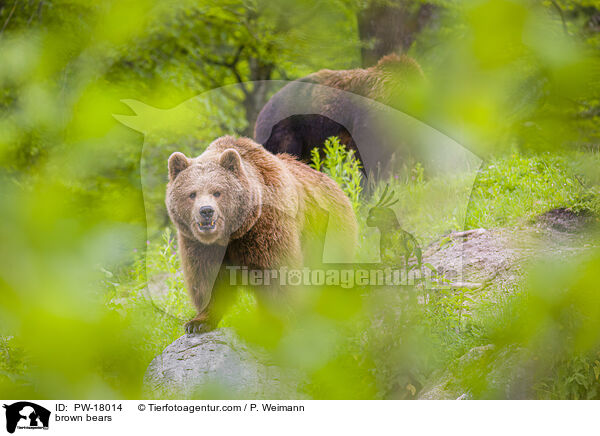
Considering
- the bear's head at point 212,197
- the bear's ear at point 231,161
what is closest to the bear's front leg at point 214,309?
the bear's head at point 212,197

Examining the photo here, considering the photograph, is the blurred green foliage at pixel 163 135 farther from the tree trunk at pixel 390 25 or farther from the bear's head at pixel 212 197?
the bear's head at pixel 212 197

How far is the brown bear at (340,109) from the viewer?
8.39 ft

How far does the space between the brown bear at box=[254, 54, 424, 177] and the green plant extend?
0.14 ft

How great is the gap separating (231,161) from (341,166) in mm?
755

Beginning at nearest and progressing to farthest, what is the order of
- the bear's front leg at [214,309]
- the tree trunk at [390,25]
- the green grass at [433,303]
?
1. the green grass at [433,303]
2. the bear's front leg at [214,309]
3. the tree trunk at [390,25]

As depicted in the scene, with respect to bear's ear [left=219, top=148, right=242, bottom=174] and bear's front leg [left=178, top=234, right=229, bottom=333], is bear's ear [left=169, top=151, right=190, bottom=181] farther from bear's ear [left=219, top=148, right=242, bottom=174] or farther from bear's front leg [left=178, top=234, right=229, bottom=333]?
bear's front leg [left=178, top=234, right=229, bottom=333]

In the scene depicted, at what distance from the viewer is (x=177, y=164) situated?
6.19 ft

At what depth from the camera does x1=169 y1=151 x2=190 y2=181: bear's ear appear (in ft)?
6.16

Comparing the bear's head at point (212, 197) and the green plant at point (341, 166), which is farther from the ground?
the green plant at point (341, 166)

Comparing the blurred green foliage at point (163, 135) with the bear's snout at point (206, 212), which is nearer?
the bear's snout at point (206, 212)

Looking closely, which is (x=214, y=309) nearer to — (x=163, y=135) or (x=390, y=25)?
(x=163, y=135)

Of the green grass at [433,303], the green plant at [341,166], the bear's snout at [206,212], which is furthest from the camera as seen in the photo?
the green plant at [341,166]
